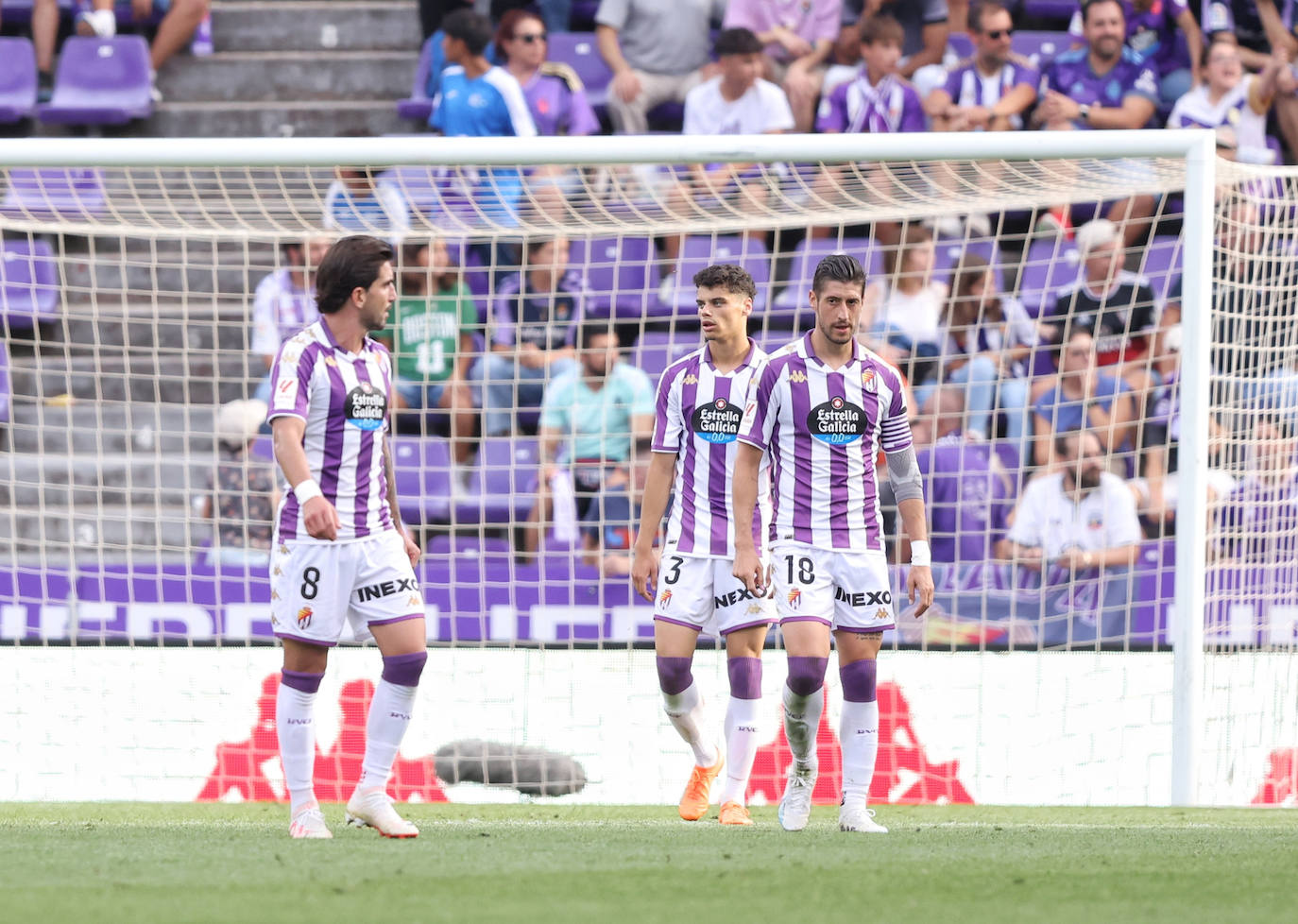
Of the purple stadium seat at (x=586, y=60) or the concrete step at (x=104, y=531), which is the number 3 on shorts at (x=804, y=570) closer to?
the concrete step at (x=104, y=531)

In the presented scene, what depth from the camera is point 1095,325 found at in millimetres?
8500

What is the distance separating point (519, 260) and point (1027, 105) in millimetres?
4067

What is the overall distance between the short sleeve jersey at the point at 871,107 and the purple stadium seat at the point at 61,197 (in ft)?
15.5

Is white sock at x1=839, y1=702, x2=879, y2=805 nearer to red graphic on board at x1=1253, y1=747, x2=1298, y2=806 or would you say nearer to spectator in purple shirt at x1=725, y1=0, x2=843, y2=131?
red graphic on board at x1=1253, y1=747, x2=1298, y2=806

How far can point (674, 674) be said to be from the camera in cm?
641

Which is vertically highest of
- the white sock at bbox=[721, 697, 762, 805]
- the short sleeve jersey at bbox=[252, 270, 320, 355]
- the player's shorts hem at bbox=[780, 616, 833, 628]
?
the short sleeve jersey at bbox=[252, 270, 320, 355]

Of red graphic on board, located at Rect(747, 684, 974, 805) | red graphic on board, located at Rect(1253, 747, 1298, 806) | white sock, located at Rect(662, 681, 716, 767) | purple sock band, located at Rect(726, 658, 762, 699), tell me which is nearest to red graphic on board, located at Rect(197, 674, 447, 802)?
red graphic on board, located at Rect(747, 684, 974, 805)

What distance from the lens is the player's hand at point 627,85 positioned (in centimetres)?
1208

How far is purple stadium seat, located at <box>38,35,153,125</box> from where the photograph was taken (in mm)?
12703

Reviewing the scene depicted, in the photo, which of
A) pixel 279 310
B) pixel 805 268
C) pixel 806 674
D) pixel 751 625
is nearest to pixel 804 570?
pixel 806 674

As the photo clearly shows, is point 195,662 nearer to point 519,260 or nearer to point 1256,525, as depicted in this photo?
point 519,260

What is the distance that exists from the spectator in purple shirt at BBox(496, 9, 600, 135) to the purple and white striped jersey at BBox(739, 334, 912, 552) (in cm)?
632

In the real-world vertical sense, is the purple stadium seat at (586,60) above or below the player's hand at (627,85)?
above

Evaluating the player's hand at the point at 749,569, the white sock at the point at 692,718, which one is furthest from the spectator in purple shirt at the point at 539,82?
the player's hand at the point at 749,569
